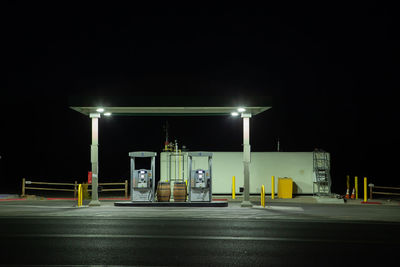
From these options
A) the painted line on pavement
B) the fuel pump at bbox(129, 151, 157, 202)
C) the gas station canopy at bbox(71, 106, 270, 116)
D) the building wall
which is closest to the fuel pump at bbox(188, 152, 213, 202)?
the fuel pump at bbox(129, 151, 157, 202)

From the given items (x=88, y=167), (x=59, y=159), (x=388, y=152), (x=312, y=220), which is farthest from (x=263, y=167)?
(x=388, y=152)

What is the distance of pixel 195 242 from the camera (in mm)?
9953

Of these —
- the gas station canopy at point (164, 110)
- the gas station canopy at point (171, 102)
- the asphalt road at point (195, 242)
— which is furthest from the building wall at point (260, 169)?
the asphalt road at point (195, 242)

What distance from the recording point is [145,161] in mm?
54812

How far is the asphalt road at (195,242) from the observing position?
8219 mm

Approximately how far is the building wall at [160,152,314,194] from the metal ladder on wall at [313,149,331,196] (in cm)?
95

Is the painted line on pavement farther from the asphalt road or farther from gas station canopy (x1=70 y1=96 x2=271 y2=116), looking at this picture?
gas station canopy (x1=70 y1=96 x2=271 y2=116)

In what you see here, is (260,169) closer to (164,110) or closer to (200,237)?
(164,110)

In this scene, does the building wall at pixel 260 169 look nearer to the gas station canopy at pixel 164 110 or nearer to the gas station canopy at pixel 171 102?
the gas station canopy at pixel 164 110

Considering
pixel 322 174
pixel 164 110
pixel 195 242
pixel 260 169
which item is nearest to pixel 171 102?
pixel 164 110

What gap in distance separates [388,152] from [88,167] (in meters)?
50.7

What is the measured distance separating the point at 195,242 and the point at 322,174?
43.5ft

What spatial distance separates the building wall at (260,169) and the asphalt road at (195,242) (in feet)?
28.8

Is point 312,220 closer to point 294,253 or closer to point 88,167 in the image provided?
point 294,253
